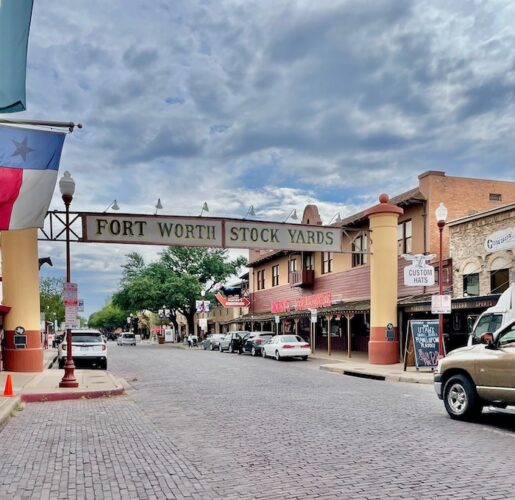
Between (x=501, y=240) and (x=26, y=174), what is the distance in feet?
52.5

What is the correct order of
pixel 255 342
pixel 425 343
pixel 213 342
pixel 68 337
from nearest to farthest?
pixel 68 337, pixel 425 343, pixel 255 342, pixel 213 342

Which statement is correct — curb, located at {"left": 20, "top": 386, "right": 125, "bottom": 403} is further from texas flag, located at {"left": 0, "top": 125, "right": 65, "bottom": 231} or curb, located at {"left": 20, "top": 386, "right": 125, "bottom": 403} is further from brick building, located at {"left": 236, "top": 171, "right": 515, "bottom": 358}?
brick building, located at {"left": 236, "top": 171, "right": 515, "bottom": 358}

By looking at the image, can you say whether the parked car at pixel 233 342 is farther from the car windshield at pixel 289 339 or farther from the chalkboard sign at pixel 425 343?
the chalkboard sign at pixel 425 343

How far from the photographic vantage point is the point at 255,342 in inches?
1378

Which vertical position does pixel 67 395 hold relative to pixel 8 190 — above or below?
below

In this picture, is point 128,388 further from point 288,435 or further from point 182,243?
point 288,435

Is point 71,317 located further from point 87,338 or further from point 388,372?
point 388,372

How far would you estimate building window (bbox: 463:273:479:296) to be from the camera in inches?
894

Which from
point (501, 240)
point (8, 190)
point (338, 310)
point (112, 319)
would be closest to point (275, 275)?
point (338, 310)

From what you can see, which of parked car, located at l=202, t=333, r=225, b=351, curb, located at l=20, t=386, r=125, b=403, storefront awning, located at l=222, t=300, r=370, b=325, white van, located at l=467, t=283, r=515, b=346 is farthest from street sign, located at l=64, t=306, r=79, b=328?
parked car, located at l=202, t=333, r=225, b=351

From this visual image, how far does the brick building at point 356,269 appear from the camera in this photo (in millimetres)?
26656

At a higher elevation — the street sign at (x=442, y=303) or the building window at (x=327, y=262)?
the building window at (x=327, y=262)

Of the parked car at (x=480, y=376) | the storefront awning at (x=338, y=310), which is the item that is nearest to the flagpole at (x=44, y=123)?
the parked car at (x=480, y=376)

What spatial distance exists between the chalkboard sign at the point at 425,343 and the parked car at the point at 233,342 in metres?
19.3
